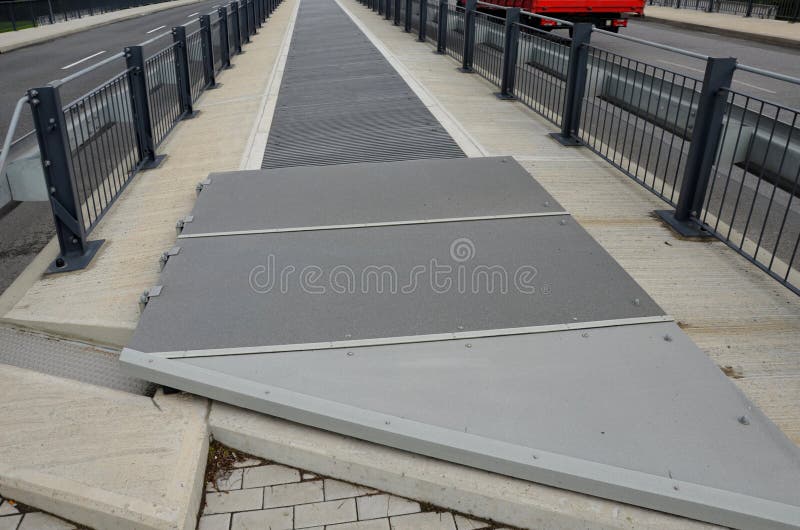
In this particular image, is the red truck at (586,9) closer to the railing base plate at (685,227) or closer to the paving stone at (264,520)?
the railing base plate at (685,227)

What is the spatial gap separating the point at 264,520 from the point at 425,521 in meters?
0.69

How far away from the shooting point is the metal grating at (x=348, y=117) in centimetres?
705

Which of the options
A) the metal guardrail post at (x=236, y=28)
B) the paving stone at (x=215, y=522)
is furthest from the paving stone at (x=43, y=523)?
the metal guardrail post at (x=236, y=28)

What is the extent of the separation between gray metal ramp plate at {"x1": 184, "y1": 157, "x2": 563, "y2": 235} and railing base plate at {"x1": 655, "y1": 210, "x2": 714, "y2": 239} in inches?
37.1

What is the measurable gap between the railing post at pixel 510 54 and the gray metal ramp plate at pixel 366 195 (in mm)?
3799

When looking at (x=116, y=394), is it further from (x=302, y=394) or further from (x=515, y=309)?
(x=515, y=309)

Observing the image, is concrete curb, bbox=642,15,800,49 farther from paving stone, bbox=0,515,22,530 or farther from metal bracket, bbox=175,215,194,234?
paving stone, bbox=0,515,22,530

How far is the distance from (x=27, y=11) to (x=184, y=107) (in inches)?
1082

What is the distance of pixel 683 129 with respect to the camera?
6766 millimetres

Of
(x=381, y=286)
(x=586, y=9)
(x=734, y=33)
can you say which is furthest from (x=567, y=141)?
(x=734, y=33)

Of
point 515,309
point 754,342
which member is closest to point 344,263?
point 515,309

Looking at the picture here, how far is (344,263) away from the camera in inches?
171

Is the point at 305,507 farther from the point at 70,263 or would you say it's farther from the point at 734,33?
the point at 734,33

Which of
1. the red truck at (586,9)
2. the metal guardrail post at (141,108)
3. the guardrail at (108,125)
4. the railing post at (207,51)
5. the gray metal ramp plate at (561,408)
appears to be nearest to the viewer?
the gray metal ramp plate at (561,408)
